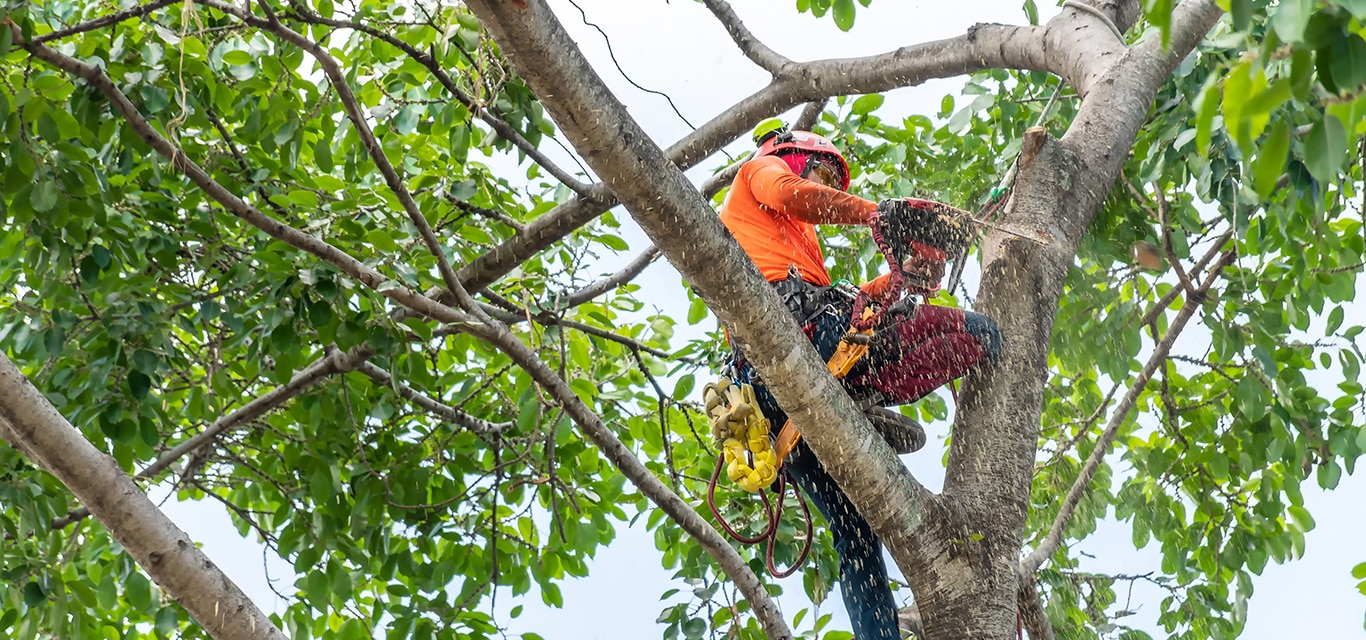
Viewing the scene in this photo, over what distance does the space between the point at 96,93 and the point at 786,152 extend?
1.81 metres

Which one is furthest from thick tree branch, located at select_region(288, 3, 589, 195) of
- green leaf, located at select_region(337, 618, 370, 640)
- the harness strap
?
green leaf, located at select_region(337, 618, 370, 640)

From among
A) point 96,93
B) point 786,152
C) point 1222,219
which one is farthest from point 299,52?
point 1222,219

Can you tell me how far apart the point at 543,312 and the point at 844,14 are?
1.32 m

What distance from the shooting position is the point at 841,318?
3.05 m

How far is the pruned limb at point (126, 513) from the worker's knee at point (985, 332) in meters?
1.53

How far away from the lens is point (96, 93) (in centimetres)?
336

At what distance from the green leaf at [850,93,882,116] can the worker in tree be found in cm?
114

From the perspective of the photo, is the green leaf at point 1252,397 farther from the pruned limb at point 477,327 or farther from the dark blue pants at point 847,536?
the pruned limb at point 477,327

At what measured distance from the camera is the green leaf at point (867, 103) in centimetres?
441

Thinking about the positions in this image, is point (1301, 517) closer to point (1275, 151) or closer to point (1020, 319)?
point (1020, 319)

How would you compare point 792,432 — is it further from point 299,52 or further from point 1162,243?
point 299,52

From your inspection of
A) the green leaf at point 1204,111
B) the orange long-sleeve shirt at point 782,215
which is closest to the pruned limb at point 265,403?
the orange long-sleeve shirt at point 782,215

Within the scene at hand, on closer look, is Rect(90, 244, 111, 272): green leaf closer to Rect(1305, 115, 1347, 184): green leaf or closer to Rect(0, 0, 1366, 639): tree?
Rect(0, 0, 1366, 639): tree

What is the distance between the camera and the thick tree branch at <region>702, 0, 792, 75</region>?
3.85 m
